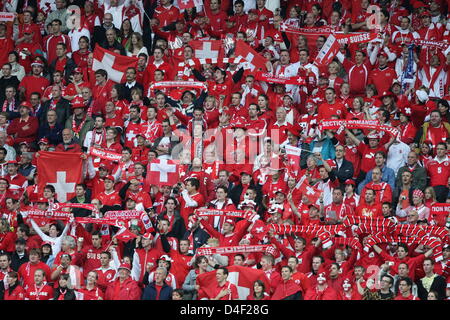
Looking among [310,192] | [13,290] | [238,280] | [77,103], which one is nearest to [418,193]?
[310,192]

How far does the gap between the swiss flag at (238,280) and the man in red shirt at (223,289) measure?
39 mm

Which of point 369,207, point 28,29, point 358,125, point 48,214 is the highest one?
point 28,29

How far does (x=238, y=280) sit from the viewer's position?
1568 centimetres

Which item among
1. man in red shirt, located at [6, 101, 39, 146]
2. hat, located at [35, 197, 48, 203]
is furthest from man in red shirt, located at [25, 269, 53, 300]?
man in red shirt, located at [6, 101, 39, 146]

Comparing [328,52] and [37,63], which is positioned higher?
[328,52]

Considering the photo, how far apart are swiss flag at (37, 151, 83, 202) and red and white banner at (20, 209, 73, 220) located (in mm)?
1003

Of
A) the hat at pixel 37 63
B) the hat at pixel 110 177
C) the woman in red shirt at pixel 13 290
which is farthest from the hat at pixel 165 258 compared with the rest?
the hat at pixel 37 63

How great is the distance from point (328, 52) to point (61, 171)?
427cm

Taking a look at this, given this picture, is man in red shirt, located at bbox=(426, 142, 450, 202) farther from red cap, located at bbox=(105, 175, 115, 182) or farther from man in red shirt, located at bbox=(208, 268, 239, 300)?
red cap, located at bbox=(105, 175, 115, 182)

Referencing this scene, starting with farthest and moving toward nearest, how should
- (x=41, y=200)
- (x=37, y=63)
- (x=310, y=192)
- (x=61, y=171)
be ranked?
(x=37, y=63), (x=61, y=171), (x=41, y=200), (x=310, y=192)

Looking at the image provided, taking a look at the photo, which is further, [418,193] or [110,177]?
[110,177]

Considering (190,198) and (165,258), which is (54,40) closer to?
(190,198)

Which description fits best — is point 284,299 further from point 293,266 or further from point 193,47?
point 193,47

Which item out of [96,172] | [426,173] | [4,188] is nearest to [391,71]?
[426,173]
